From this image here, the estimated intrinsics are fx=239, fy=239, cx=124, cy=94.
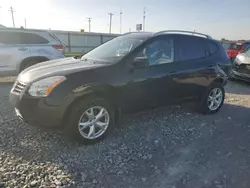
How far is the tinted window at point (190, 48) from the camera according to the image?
175 inches

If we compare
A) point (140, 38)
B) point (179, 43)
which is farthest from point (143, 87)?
point (179, 43)

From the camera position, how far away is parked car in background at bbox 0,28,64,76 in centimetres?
708

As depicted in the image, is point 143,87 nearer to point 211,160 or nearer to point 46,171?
point 211,160

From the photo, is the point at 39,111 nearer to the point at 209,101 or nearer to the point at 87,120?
the point at 87,120

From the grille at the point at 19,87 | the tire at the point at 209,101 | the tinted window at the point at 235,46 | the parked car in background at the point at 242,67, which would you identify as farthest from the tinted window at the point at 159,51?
the tinted window at the point at 235,46

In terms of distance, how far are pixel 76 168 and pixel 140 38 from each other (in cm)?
245

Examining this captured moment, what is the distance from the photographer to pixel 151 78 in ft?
12.9

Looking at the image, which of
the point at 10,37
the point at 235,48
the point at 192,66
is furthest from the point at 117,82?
the point at 235,48

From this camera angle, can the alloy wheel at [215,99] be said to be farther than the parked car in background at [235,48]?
No

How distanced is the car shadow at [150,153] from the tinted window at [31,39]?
417cm

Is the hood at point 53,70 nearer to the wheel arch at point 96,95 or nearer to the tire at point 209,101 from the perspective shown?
the wheel arch at point 96,95

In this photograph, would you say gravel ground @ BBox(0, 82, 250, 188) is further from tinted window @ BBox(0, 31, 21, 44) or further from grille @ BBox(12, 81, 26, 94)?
tinted window @ BBox(0, 31, 21, 44)

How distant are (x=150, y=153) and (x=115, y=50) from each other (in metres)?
1.89

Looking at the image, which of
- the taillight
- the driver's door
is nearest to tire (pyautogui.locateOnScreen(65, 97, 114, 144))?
the driver's door
